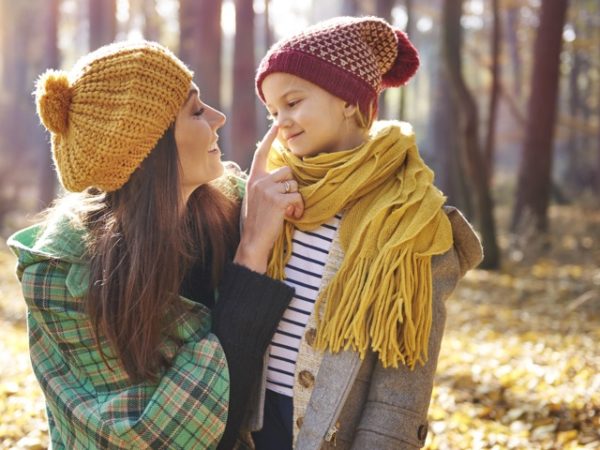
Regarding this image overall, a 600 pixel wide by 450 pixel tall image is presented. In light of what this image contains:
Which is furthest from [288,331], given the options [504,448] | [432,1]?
[432,1]

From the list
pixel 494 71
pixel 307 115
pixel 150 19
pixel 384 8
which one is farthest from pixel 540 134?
pixel 150 19

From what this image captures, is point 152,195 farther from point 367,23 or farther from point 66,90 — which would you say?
point 367,23

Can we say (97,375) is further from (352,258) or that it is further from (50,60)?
(50,60)

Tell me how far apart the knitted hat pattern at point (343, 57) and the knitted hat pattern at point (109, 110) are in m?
0.37

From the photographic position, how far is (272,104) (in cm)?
234

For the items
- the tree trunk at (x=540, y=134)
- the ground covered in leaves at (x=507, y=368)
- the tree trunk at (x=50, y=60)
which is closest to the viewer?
the ground covered in leaves at (x=507, y=368)

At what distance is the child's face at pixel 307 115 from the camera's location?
7.39ft

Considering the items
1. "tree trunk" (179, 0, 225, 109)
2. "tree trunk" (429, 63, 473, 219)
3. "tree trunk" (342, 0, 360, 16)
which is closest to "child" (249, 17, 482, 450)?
"tree trunk" (429, 63, 473, 219)

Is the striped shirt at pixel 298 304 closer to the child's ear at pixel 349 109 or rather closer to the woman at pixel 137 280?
the woman at pixel 137 280

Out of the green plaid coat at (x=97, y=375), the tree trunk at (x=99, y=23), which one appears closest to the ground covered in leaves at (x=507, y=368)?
the green plaid coat at (x=97, y=375)

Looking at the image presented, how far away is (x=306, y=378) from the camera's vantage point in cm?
216

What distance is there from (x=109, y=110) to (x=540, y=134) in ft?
31.8

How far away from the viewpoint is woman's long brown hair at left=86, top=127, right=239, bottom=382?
213 centimetres

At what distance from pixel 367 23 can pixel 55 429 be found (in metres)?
1.74
